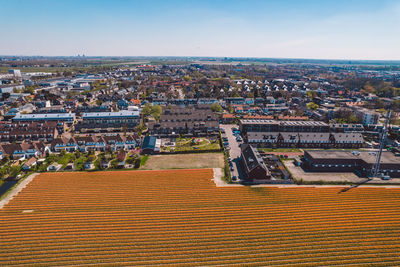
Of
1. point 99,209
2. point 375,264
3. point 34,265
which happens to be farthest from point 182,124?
point 375,264

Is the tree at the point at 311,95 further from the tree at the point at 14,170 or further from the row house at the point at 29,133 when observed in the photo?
the tree at the point at 14,170

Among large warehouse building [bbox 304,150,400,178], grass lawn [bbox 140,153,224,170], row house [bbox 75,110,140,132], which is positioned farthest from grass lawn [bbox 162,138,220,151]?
large warehouse building [bbox 304,150,400,178]

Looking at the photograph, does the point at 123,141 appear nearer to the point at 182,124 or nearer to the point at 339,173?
the point at 182,124

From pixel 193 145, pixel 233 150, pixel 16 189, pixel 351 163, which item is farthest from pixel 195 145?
pixel 16 189

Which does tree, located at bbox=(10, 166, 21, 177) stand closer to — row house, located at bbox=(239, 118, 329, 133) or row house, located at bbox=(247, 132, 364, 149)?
row house, located at bbox=(247, 132, 364, 149)

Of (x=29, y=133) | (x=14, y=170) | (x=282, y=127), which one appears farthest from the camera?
(x=282, y=127)

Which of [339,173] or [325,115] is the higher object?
[325,115]

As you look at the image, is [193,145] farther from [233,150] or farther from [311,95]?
[311,95]
